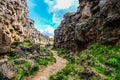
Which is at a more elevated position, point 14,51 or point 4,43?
point 4,43

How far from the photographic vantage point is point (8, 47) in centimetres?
3903

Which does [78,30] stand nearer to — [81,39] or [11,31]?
[81,39]

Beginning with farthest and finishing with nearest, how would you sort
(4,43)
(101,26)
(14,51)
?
(101,26) → (14,51) → (4,43)

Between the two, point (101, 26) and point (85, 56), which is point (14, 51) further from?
point (101, 26)

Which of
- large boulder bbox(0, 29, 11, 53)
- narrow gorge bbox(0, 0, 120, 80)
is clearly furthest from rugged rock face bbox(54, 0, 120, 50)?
large boulder bbox(0, 29, 11, 53)

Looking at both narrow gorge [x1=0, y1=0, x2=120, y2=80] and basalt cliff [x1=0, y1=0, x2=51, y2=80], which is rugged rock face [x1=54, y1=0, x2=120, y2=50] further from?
basalt cliff [x1=0, y1=0, x2=51, y2=80]

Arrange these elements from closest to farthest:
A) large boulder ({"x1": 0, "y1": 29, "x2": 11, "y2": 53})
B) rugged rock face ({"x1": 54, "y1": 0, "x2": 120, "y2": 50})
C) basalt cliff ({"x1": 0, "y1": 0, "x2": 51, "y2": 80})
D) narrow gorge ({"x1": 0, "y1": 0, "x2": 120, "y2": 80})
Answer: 1. narrow gorge ({"x1": 0, "y1": 0, "x2": 120, "y2": 80})
2. basalt cliff ({"x1": 0, "y1": 0, "x2": 51, "y2": 80})
3. rugged rock face ({"x1": 54, "y1": 0, "x2": 120, "y2": 50})
4. large boulder ({"x1": 0, "y1": 29, "x2": 11, "y2": 53})

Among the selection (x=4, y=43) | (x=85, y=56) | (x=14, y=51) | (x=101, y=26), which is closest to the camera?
(x=85, y=56)

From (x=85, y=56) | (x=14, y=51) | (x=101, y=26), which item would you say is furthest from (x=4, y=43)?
(x=101, y=26)

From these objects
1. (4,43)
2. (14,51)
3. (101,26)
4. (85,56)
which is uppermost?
(101,26)

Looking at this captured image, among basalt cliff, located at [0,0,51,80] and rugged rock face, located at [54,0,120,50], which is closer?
basalt cliff, located at [0,0,51,80]

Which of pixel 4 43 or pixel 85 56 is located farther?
pixel 4 43

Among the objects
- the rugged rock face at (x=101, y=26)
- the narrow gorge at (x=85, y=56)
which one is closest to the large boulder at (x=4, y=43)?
the narrow gorge at (x=85, y=56)

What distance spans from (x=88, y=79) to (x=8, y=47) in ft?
68.0
